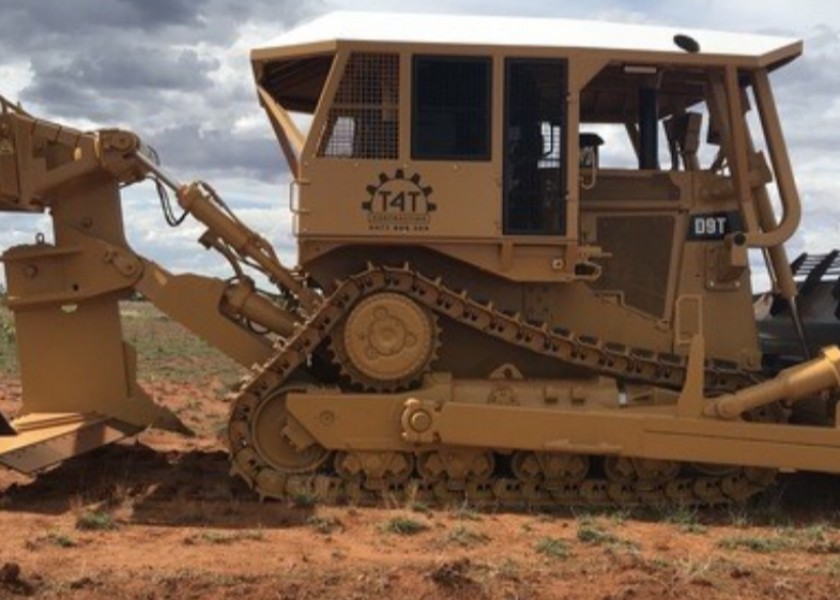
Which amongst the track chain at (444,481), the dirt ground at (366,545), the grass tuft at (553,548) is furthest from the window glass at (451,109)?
the grass tuft at (553,548)

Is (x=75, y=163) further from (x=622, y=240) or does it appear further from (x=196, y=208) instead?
(x=622, y=240)

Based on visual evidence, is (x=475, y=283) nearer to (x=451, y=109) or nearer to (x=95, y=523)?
(x=451, y=109)

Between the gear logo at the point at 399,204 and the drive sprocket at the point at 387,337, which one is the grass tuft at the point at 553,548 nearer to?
the drive sprocket at the point at 387,337

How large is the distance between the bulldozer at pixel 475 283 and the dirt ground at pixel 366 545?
0.43 meters

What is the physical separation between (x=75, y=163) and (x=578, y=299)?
4.40 metres

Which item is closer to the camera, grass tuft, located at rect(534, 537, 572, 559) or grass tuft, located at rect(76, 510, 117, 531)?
grass tuft, located at rect(534, 537, 572, 559)

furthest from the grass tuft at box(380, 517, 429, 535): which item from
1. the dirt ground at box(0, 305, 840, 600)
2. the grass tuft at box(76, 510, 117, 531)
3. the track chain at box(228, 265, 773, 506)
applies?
the grass tuft at box(76, 510, 117, 531)

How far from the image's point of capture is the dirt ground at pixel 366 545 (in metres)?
6.51

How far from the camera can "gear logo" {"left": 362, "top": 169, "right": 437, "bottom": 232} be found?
351 inches

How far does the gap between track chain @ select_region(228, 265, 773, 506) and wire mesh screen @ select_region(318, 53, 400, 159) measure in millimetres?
968

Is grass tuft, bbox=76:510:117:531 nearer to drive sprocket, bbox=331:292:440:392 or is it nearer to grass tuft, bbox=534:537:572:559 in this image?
drive sprocket, bbox=331:292:440:392

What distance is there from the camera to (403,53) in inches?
349

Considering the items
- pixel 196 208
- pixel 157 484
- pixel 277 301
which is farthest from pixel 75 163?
pixel 157 484

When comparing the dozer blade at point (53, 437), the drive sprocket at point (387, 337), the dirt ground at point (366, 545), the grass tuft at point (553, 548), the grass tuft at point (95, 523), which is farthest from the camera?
the drive sprocket at point (387, 337)
